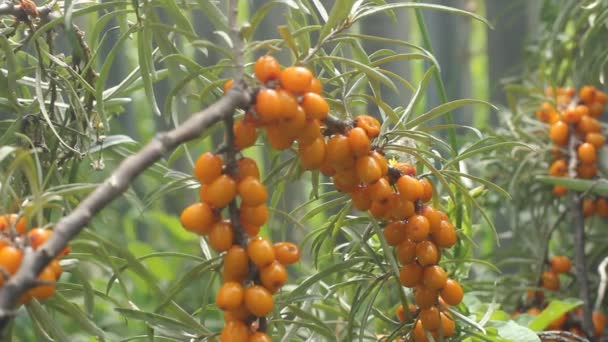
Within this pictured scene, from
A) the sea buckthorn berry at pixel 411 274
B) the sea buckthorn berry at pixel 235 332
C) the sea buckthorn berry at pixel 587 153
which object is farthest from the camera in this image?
the sea buckthorn berry at pixel 587 153

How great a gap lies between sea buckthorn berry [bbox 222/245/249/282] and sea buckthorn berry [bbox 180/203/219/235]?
0.06 ft

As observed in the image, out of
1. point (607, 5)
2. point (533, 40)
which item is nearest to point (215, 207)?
point (607, 5)

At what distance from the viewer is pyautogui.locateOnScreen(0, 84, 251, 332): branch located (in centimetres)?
Result: 32

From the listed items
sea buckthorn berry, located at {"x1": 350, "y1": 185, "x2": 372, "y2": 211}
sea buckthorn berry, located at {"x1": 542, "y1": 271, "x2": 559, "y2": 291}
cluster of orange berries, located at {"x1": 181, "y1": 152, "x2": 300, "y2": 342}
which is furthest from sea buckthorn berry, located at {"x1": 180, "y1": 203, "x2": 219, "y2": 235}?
sea buckthorn berry, located at {"x1": 542, "y1": 271, "x2": 559, "y2": 291}

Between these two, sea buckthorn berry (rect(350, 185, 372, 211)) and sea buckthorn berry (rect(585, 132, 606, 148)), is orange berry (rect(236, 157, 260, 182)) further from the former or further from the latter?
sea buckthorn berry (rect(585, 132, 606, 148))

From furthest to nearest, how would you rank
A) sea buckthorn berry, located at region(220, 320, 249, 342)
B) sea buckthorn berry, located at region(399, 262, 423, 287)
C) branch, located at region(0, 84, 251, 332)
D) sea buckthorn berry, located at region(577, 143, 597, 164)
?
sea buckthorn berry, located at region(577, 143, 597, 164) < sea buckthorn berry, located at region(399, 262, 423, 287) < sea buckthorn berry, located at region(220, 320, 249, 342) < branch, located at region(0, 84, 251, 332)

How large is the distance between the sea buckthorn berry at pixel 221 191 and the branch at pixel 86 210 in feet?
0.13

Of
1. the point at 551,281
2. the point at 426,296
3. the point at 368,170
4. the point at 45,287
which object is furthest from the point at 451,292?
the point at 551,281

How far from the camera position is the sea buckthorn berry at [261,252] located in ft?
1.34

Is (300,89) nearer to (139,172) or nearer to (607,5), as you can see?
(139,172)

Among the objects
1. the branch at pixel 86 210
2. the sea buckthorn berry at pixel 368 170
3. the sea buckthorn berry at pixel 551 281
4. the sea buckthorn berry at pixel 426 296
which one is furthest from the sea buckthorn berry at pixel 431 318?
the sea buckthorn berry at pixel 551 281

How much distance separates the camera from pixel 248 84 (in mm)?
437

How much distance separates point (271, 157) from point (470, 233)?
0.24 meters

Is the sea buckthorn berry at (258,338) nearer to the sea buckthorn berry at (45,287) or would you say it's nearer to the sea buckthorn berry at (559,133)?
the sea buckthorn berry at (45,287)
